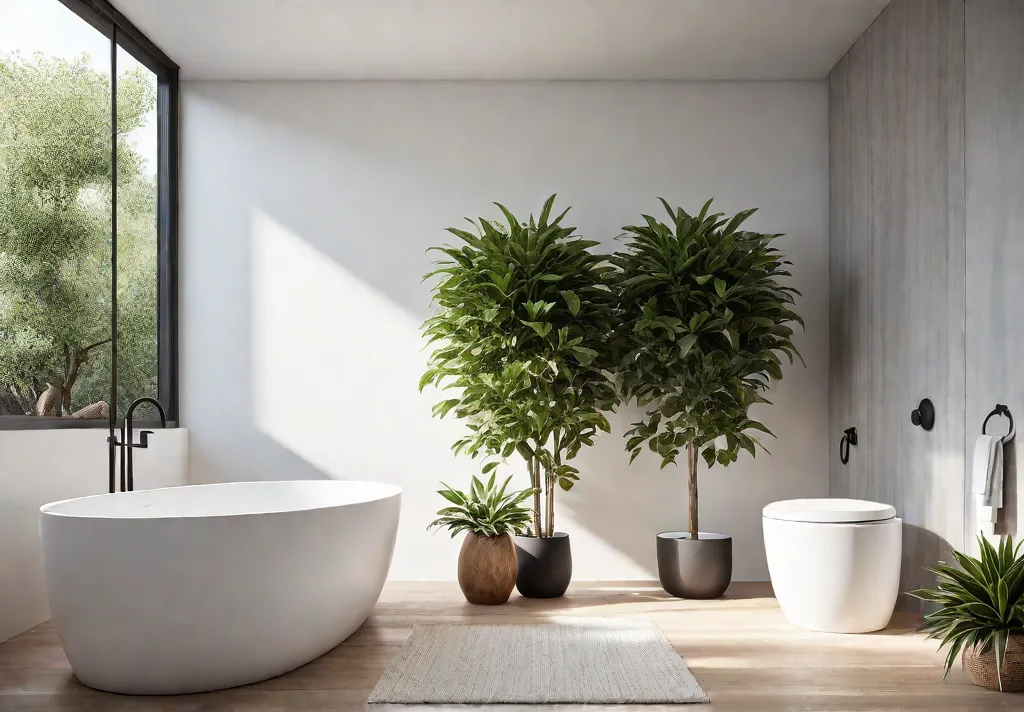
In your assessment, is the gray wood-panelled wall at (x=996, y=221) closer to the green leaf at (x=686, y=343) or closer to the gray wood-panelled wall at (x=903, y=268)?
the gray wood-panelled wall at (x=903, y=268)

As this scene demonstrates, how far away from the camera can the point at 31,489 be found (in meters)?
3.24

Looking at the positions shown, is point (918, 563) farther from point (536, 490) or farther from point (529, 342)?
point (529, 342)

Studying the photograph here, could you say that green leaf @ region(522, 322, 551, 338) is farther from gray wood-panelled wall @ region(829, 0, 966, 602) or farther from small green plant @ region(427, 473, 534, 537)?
gray wood-panelled wall @ region(829, 0, 966, 602)

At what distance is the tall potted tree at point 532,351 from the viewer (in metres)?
3.68

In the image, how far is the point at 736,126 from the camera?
14.4 ft

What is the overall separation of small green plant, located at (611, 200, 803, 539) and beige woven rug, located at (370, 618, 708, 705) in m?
0.97

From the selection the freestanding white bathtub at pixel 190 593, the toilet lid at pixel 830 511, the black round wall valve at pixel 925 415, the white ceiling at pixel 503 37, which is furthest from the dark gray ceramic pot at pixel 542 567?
the white ceiling at pixel 503 37

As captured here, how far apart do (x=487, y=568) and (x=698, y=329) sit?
55.5 inches

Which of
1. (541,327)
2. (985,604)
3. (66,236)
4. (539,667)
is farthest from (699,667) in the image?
(66,236)

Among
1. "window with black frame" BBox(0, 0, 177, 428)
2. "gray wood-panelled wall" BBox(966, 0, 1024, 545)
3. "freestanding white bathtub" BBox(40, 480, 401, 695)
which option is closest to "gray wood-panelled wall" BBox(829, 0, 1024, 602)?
"gray wood-panelled wall" BBox(966, 0, 1024, 545)

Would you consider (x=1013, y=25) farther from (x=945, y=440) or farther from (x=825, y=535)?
(x=825, y=535)

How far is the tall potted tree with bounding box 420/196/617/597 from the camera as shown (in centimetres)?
368

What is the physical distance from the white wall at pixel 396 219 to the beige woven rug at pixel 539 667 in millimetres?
1175

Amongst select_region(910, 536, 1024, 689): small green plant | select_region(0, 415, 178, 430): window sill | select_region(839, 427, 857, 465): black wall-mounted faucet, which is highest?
select_region(0, 415, 178, 430): window sill
